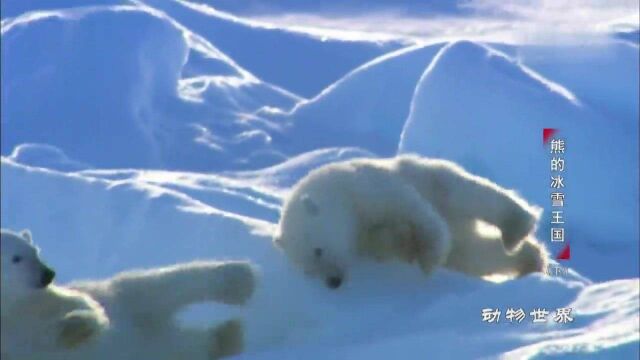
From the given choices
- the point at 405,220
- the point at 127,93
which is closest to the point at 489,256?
the point at 405,220

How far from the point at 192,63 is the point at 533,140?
0.59 meters

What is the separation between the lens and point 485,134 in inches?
74.2

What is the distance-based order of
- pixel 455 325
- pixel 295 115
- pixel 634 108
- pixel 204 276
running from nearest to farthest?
1. pixel 204 276
2. pixel 455 325
3. pixel 295 115
4. pixel 634 108

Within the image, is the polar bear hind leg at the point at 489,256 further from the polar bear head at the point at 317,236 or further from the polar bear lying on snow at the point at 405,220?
the polar bear head at the point at 317,236

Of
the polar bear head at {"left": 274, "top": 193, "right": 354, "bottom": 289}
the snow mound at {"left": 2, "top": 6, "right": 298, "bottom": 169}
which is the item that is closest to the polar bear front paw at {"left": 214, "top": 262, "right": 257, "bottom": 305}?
the polar bear head at {"left": 274, "top": 193, "right": 354, "bottom": 289}

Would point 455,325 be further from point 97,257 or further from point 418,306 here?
point 97,257

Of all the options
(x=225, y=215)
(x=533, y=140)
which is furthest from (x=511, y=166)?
(x=225, y=215)

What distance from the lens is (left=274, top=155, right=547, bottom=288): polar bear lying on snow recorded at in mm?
1692

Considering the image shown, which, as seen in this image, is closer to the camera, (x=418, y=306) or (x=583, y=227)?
(x=418, y=306)

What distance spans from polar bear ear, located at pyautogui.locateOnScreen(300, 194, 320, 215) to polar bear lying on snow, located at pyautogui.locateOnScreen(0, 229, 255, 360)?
0.16 m

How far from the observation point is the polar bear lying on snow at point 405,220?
1.69 metres

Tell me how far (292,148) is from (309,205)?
0.48ft

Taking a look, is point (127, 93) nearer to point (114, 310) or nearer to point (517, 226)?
point (114, 310)

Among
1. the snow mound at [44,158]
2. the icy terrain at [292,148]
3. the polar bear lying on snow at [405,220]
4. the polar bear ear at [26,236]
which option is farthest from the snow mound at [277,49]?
the polar bear ear at [26,236]
